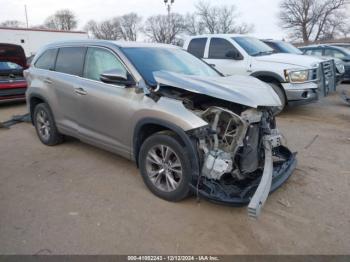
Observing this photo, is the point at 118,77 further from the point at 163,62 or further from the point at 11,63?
the point at 11,63

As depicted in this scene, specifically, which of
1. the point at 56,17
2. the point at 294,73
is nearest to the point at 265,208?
the point at 294,73

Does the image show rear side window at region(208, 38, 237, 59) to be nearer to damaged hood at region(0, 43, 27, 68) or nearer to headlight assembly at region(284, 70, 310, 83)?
headlight assembly at region(284, 70, 310, 83)

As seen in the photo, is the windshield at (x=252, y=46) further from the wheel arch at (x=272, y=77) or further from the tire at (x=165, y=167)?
the tire at (x=165, y=167)

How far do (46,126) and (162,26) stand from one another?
57817 millimetres

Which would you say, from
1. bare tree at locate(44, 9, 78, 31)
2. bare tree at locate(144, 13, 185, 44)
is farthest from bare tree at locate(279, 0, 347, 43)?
bare tree at locate(44, 9, 78, 31)

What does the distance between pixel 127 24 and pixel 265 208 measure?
229 ft

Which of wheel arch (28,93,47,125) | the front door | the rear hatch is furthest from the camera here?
the rear hatch

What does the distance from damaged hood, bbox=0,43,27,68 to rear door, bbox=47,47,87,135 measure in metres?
→ 5.99

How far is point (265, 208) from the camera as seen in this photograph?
3607mm

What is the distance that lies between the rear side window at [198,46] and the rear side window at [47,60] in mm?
4277

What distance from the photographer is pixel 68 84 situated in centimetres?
488

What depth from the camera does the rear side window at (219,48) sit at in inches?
328

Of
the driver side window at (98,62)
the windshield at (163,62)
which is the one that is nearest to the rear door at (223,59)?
the windshield at (163,62)

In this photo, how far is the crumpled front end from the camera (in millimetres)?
3246
